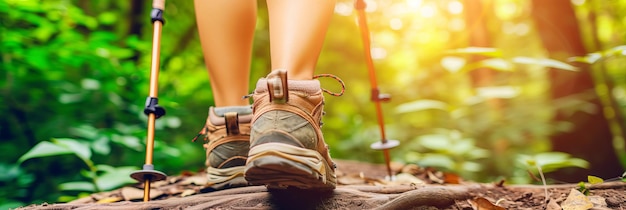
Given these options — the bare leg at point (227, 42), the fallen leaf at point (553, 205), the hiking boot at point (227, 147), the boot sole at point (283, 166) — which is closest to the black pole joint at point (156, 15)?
the bare leg at point (227, 42)

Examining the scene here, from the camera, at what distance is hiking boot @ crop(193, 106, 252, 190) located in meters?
1.51

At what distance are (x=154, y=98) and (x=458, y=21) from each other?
705 centimetres

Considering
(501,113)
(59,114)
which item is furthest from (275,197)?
(501,113)

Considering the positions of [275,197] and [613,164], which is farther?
[613,164]

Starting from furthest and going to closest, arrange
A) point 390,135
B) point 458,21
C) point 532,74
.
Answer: point 458,21, point 532,74, point 390,135

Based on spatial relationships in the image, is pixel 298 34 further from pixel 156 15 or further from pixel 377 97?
pixel 377 97

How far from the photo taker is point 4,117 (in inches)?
105

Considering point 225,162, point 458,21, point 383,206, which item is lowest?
point 383,206

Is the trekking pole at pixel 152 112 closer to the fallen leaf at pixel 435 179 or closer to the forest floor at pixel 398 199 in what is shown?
the forest floor at pixel 398 199

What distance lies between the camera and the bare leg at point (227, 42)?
1499mm

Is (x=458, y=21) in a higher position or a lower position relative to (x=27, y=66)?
higher

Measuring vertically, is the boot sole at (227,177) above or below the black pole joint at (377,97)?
below

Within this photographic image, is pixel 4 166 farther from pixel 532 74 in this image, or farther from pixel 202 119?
pixel 532 74

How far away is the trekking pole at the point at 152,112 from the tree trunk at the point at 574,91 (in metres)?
3.19
